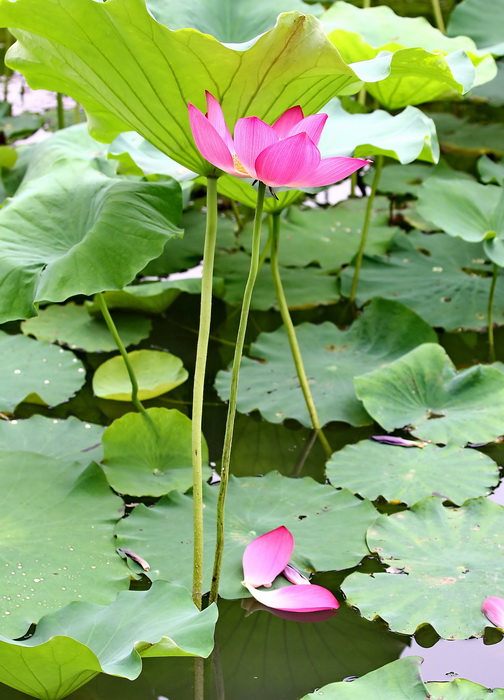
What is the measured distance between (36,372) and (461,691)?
1145 mm

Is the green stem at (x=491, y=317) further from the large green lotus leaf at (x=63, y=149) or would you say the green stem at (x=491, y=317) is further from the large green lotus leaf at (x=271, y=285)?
the large green lotus leaf at (x=63, y=149)

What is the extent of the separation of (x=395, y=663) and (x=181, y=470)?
1.91 feet

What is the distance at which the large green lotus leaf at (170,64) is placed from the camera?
981 millimetres

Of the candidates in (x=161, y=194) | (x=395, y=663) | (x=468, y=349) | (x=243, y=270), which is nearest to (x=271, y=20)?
(x=243, y=270)

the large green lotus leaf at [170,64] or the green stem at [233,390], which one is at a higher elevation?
the large green lotus leaf at [170,64]

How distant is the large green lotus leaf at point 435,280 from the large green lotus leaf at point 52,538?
3.24ft

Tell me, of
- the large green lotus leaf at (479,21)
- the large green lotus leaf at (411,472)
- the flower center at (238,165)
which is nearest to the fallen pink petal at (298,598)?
the large green lotus leaf at (411,472)

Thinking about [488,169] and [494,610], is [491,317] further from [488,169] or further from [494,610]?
[494,610]

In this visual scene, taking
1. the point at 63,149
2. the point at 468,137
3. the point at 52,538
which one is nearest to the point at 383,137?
the point at 52,538

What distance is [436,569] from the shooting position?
119 cm

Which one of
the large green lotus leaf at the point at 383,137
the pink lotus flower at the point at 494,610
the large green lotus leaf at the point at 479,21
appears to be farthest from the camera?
the large green lotus leaf at the point at 479,21

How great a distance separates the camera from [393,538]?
1266 mm

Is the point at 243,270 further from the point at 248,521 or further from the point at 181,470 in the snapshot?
the point at 248,521

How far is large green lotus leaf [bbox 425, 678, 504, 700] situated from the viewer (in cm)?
94
